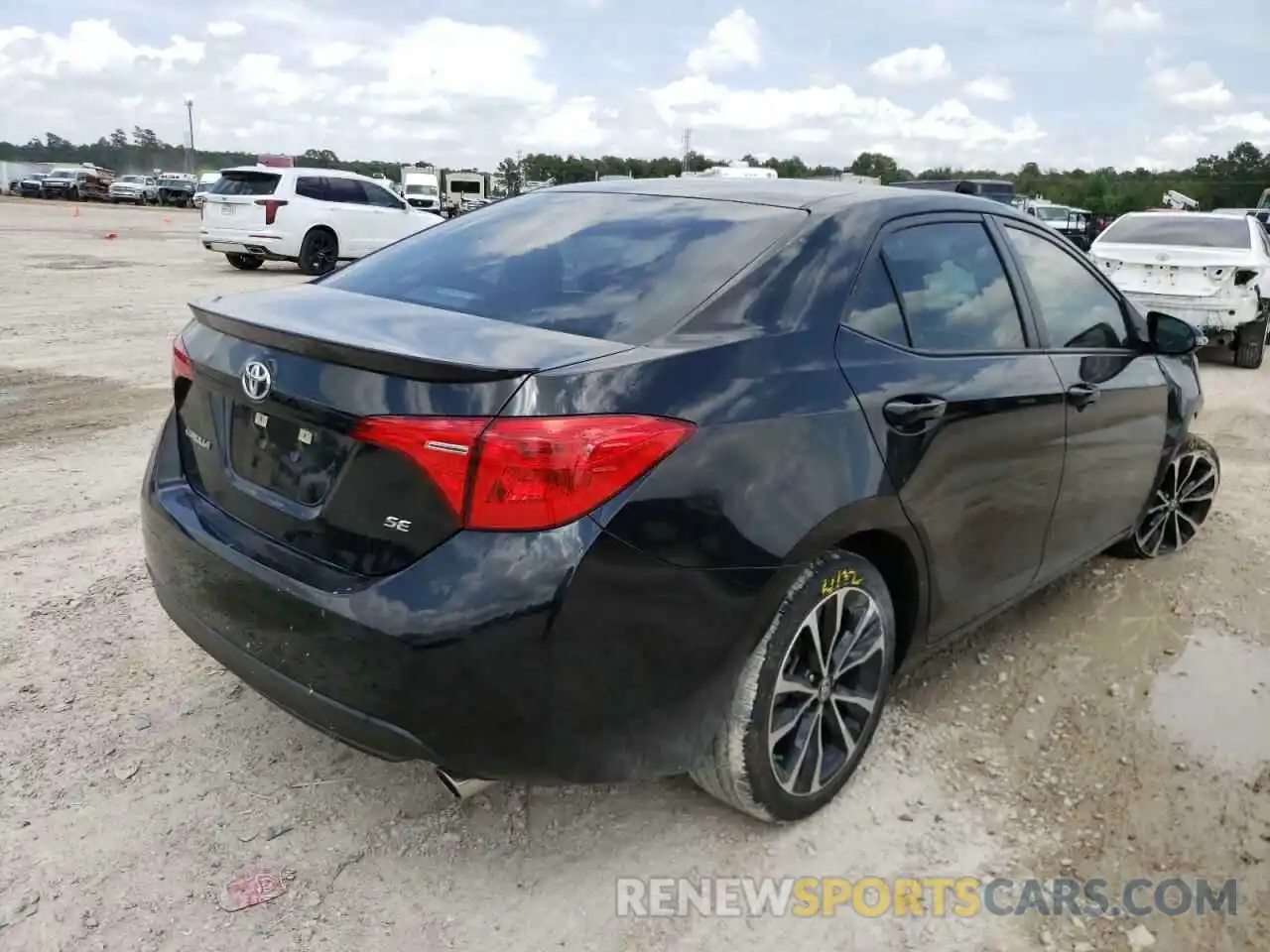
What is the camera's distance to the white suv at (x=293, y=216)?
52.9ft

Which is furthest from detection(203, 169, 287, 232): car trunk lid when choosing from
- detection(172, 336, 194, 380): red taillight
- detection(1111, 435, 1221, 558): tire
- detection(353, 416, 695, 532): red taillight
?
detection(353, 416, 695, 532): red taillight

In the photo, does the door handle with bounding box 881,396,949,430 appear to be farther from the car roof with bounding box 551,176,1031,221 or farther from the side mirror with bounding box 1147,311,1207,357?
the side mirror with bounding box 1147,311,1207,357

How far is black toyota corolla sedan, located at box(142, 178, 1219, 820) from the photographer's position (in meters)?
2.02

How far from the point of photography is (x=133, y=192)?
58344mm

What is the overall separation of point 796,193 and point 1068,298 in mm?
1279

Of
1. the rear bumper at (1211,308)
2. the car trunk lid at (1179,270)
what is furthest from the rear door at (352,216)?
the rear bumper at (1211,308)

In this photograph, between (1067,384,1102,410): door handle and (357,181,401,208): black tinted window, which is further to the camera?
(357,181,401,208): black tinted window

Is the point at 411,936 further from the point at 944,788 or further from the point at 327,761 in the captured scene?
the point at 944,788

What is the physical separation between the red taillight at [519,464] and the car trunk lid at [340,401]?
32mm

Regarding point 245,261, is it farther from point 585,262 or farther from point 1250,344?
point 585,262

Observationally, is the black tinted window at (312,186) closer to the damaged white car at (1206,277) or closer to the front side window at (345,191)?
the front side window at (345,191)

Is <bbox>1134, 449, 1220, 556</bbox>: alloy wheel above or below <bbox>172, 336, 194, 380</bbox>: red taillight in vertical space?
below

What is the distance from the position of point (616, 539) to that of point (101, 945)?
4.71 feet

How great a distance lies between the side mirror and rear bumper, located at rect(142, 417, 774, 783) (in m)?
2.63
